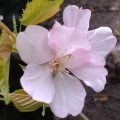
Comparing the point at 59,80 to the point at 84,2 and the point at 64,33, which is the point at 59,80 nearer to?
the point at 64,33

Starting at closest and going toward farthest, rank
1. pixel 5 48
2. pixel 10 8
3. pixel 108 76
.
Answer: pixel 5 48, pixel 10 8, pixel 108 76

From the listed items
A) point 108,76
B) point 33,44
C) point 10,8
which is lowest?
point 108,76

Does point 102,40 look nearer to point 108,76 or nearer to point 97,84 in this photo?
point 97,84

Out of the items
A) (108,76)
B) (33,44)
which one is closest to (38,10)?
(33,44)

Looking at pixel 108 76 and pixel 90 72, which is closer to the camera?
pixel 90 72

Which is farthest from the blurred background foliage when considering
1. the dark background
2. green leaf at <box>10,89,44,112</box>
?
green leaf at <box>10,89,44,112</box>

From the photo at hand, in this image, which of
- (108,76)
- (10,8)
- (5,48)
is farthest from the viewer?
(108,76)

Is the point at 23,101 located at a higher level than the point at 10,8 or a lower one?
higher

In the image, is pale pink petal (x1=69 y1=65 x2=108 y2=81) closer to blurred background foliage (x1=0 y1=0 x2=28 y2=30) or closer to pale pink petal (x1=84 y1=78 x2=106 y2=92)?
pale pink petal (x1=84 y1=78 x2=106 y2=92)
